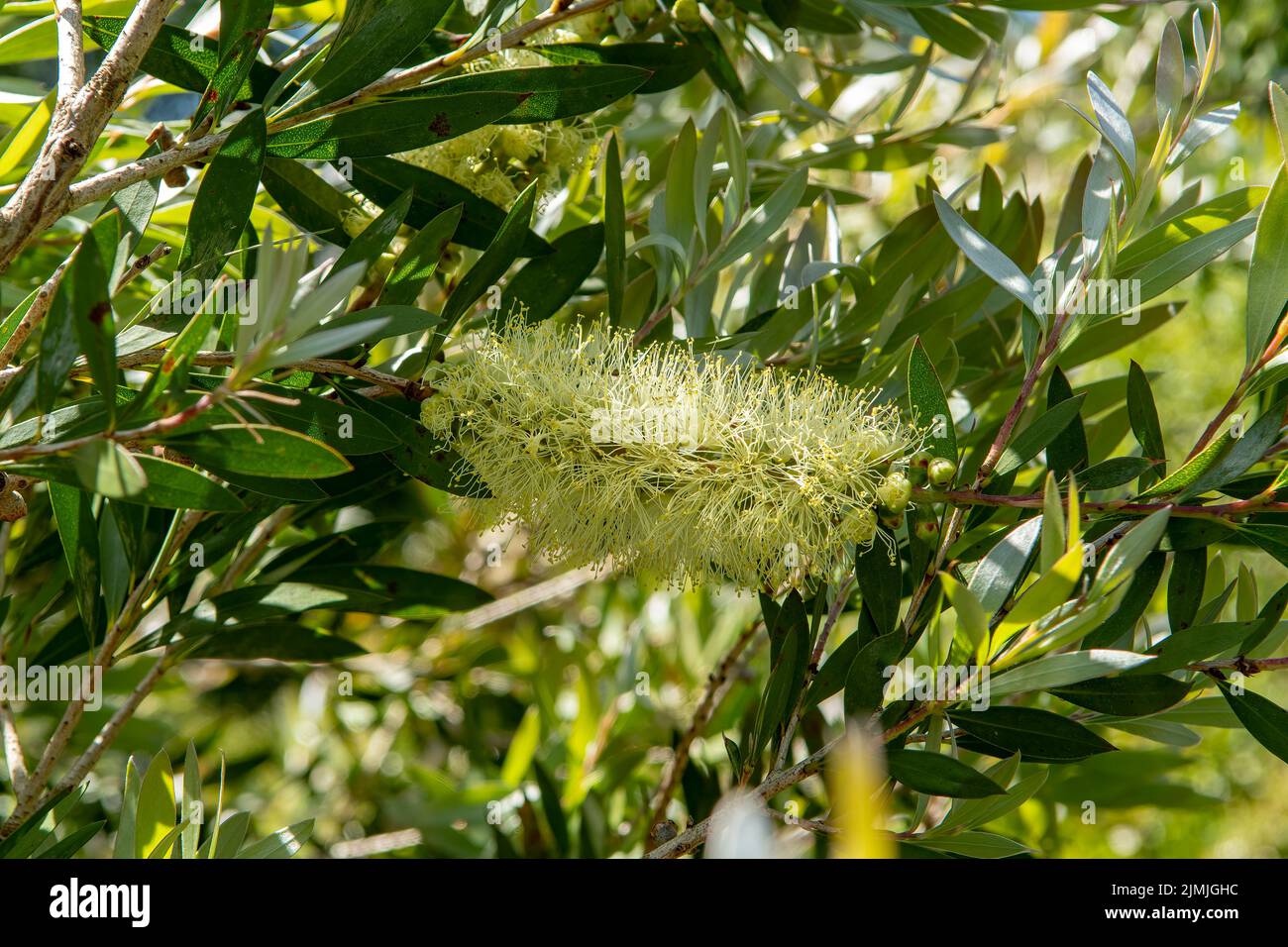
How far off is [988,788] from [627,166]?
1.14 m

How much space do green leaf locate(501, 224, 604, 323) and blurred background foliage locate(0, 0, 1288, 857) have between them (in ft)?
0.84

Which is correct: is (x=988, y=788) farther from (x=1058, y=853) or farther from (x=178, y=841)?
(x=1058, y=853)

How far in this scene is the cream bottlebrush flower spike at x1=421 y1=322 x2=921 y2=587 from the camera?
1025 mm

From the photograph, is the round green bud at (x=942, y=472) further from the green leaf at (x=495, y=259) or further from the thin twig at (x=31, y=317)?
the thin twig at (x=31, y=317)

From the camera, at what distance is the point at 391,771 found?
7.66ft

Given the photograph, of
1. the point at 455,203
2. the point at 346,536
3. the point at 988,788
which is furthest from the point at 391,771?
the point at 988,788

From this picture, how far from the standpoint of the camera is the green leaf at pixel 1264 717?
39.3 inches

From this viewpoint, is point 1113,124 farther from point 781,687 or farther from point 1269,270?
point 781,687

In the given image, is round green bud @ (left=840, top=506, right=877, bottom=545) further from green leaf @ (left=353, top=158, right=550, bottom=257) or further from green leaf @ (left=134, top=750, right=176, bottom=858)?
green leaf @ (left=134, top=750, right=176, bottom=858)

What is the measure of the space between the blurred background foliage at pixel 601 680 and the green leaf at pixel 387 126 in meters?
0.41

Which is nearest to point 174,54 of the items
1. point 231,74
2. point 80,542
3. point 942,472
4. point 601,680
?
point 231,74

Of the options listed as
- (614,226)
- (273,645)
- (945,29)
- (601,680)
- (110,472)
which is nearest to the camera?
(110,472)

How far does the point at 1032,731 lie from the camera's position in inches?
Answer: 39.2

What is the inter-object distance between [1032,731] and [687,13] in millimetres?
956
